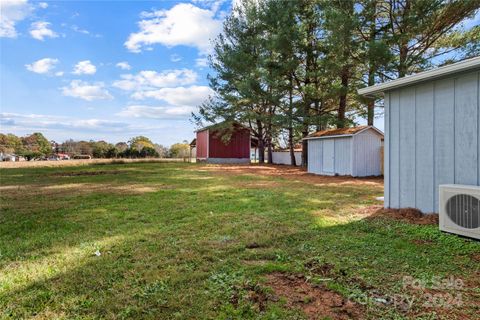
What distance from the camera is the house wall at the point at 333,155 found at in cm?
1173

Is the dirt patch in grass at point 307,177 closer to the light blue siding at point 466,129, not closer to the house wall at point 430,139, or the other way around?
the house wall at point 430,139

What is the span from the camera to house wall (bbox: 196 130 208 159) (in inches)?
956

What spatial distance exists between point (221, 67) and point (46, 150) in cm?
3588

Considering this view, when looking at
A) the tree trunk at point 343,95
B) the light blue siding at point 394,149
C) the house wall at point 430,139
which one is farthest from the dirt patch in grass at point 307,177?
Result: the house wall at point 430,139

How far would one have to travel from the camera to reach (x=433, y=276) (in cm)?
245

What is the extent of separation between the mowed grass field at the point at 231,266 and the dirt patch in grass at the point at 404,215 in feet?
0.33

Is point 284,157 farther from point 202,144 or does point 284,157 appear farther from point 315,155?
point 315,155

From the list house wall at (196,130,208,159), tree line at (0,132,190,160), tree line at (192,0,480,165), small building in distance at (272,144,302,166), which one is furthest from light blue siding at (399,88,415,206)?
tree line at (0,132,190,160)

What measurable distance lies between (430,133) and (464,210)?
145 cm

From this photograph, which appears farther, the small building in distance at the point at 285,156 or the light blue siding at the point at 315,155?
the small building in distance at the point at 285,156

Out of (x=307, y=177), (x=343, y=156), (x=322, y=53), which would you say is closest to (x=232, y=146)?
(x=322, y=53)

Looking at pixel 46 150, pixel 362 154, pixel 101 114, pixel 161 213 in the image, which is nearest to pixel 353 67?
pixel 362 154

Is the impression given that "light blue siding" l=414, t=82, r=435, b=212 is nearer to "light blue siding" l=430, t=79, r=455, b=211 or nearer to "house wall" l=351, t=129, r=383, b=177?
"light blue siding" l=430, t=79, r=455, b=211

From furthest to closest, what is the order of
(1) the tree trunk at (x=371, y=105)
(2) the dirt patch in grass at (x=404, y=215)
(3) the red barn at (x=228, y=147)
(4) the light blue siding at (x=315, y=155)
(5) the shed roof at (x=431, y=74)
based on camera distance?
(3) the red barn at (x=228, y=147) → (4) the light blue siding at (x=315, y=155) → (1) the tree trunk at (x=371, y=105) → (2) the dirt patch in grass at (x=404, y=215) → (5) the shed roof at (x=431, y=74)
